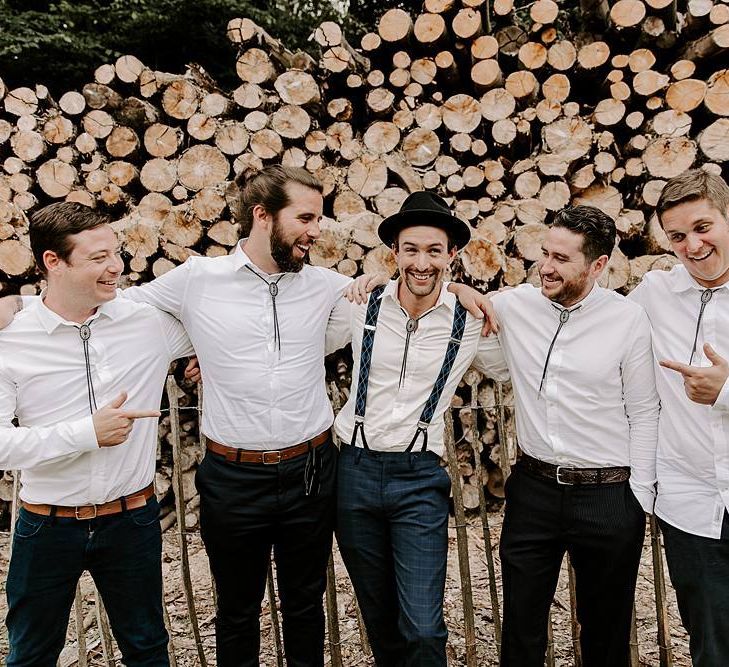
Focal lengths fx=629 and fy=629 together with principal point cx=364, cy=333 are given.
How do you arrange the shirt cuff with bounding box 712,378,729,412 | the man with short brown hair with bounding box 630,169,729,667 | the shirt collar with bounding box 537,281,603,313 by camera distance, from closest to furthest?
1. the shirt cuff with bounding box 712,378,729,412
2. the man with short brown hair with bounding box 630,169,729,667
3. the shirt collar with bounding box 537,281,603,313

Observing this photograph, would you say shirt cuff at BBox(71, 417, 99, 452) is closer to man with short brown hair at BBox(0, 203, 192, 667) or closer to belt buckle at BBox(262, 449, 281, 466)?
man with short brown hair at BBox(0, 203, 192, 667)

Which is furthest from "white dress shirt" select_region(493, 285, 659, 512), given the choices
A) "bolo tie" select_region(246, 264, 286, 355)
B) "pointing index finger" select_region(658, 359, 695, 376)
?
"bolo tie" select_region(246, 264, 286, 355)

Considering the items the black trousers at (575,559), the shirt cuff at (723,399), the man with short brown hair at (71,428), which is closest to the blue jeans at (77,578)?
the man with short brown hair at (71,428)

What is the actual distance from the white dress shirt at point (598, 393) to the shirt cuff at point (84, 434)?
150 centimetres

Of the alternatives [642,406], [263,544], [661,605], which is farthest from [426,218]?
[661,605]

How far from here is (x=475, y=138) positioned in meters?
3.82

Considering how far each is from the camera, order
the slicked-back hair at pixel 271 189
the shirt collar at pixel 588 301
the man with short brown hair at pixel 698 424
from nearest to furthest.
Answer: the man with short brown hair at pixel 698 424
the shirt collar at pixel 588 301
the slicked-back hair at pixel 271 189

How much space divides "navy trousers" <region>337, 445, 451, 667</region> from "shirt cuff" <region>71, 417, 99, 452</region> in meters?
0.89

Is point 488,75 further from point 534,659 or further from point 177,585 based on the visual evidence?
point 177,585

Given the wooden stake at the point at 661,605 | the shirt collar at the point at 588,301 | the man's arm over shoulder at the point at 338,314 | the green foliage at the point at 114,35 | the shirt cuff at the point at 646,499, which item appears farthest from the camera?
the green foliage at the point at 114,35

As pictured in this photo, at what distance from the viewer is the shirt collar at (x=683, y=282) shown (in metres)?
2.11

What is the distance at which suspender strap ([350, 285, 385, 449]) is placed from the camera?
2.34 m

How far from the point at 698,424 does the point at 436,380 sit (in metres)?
0.88

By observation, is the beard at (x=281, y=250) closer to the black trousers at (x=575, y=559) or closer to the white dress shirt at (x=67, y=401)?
the white dress shirt at (x=67, y=401)
